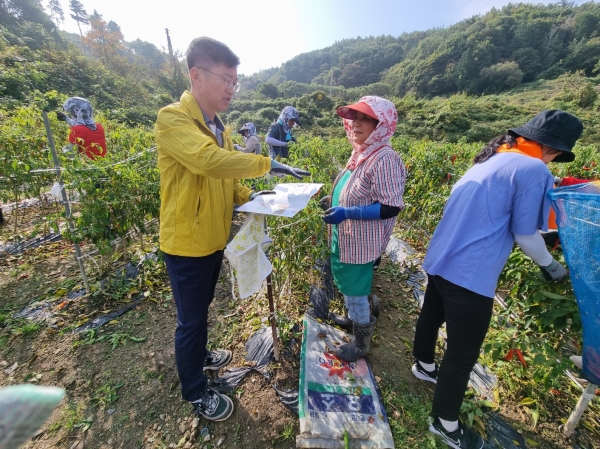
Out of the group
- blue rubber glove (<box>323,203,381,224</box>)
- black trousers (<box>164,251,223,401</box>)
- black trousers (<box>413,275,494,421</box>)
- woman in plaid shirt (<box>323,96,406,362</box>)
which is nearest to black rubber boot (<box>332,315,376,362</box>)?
woman in plaid shirt (<box>323,96,406,362</box>)

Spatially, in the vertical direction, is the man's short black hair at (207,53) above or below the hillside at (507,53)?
below

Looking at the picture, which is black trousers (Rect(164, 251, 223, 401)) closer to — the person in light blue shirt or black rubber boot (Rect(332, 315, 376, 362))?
black rubber boot (Rect(332, 315, 376, 362))

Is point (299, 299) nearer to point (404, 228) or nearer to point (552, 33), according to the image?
point (404, 228)

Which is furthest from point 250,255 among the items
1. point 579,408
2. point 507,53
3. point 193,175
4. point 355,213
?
point 507,53

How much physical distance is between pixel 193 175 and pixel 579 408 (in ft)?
8.67

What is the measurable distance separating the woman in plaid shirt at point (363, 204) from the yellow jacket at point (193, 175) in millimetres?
648

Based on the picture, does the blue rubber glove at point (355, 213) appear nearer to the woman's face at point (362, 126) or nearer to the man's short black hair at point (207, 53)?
the woman's face at point (362, 126)

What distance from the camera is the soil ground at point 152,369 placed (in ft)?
5.65

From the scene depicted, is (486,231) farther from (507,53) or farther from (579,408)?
(507,53)

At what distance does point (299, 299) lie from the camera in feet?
9.46

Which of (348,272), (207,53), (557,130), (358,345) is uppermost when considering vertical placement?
(207,53)

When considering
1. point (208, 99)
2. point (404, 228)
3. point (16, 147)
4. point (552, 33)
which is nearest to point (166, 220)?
point (208, 99)

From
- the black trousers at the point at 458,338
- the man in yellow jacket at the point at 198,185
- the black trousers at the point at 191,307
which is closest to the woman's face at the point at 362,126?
the man in yellow jacket at the point at 198,185

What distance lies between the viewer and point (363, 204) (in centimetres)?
180
